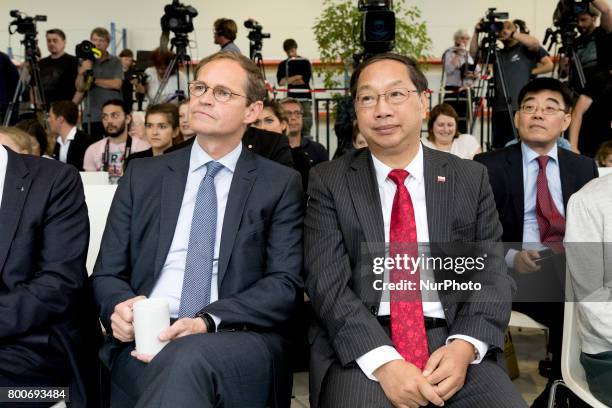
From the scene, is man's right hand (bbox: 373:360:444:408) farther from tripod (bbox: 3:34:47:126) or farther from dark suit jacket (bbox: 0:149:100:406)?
tripod (bbox: 3:34:47:126)

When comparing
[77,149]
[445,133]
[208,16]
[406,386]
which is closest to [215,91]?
[406,386]

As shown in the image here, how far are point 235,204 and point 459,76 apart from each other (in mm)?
7214

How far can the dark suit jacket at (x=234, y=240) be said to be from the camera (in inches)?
79.0

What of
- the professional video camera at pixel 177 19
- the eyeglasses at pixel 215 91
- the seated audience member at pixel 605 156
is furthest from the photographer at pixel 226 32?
the eyeglasses at pixel 215 91

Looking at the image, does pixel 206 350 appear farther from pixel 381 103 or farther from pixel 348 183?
pixel 381 103

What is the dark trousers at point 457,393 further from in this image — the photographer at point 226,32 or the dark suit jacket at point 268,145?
the photographer at point 226,32

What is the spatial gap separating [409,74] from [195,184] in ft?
2.31

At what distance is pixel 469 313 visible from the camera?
1973 millimetres

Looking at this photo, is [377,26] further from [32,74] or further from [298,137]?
[32,74]

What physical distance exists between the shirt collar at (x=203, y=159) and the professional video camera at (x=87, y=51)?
17.4ft

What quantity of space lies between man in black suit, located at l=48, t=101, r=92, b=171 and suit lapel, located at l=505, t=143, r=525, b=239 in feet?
13.2

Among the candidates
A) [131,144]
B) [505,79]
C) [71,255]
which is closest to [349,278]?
Result: [71,255]

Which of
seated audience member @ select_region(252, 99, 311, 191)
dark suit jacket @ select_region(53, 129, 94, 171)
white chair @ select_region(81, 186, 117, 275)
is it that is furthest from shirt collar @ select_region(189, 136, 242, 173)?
dark suit jacket @ select_region(53, 129, 94, 171)

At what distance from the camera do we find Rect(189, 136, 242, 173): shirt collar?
7.17 feet
